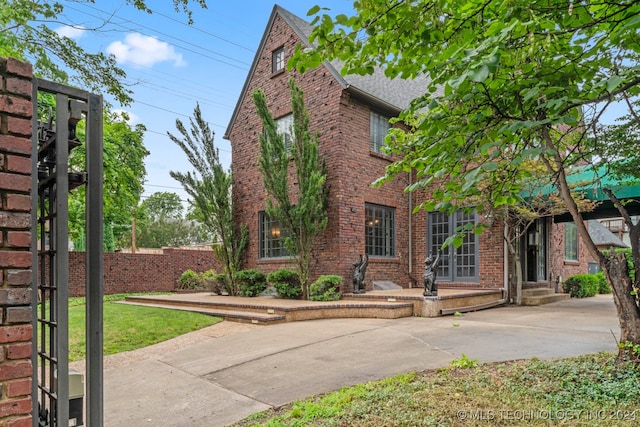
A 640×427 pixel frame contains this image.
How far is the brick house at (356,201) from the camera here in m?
11.4

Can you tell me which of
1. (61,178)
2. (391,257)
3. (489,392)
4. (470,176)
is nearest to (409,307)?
(391,257)

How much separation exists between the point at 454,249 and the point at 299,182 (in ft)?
17.1

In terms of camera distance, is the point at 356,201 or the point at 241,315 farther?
the point at 356,201

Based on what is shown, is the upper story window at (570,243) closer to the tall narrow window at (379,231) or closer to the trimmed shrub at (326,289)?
the tall narrow window at (379,231)

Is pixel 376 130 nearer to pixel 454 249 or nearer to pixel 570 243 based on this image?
pixel 454 249

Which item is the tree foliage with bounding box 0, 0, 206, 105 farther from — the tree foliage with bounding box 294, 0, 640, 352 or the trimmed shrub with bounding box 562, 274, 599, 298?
the trimmed shrub with bounding box 562, 274, 599, 298

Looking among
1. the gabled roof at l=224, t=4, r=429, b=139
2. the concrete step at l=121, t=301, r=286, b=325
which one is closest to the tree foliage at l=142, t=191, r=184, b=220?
the gabled roof at l=224, t=4, r=429, b=139

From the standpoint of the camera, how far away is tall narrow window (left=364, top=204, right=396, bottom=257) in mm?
12203

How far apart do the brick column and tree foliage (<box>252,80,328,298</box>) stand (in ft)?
29.4

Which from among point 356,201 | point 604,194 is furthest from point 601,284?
point 356,201

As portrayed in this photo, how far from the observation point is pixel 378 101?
1202 centimetres

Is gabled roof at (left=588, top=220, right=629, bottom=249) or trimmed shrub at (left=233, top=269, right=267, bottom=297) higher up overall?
gabled roof at (left=588, top=220, right=629, bottom=249)

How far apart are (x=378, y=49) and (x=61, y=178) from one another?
2.54 m

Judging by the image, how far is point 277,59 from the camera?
525 inches
